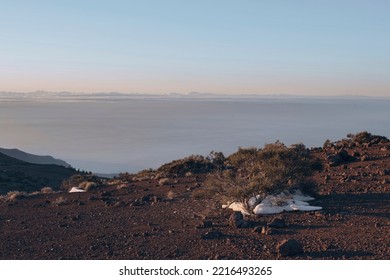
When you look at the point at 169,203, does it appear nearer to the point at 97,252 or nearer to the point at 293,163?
the point at 293,163

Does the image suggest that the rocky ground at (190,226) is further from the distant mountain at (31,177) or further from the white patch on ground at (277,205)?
the distant mountain at (31,177)

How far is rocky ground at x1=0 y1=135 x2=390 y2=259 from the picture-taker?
341 inches

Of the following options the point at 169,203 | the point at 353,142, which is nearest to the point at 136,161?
the point at 353,142

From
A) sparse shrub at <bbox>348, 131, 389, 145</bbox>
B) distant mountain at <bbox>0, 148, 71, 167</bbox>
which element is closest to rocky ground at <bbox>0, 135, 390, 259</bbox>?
sparse shrub at <bbox>348, 131, 389, 145</bbox>

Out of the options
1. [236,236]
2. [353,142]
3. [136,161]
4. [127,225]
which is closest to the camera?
[236,236]

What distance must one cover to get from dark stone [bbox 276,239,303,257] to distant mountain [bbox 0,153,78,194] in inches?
693

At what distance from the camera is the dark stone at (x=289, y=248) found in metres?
8.11

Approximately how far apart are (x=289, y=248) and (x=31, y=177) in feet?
79.6

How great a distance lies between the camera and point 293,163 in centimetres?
1317

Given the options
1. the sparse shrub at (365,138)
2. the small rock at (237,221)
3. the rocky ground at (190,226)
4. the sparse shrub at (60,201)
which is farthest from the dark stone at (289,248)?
the sparse shrub at (365,138)

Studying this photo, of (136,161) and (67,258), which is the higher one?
(67,258)

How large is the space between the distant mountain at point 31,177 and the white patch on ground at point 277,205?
14.5 m

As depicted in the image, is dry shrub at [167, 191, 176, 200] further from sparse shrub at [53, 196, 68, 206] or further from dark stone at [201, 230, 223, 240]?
dark stone at [201, 230, 223, 240]

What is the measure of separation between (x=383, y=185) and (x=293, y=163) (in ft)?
9.75
